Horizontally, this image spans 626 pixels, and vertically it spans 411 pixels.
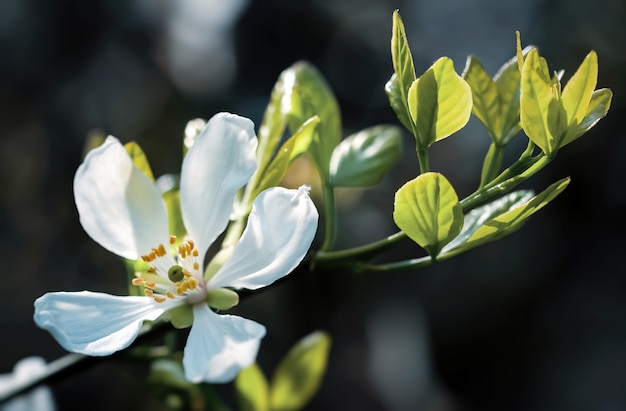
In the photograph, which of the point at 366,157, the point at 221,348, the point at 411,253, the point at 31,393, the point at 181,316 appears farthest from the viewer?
the point at 411,253

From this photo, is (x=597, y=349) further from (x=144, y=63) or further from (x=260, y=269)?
(x=260, y=269)

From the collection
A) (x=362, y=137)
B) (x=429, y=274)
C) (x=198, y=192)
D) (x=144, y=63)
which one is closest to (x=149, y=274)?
(x=198, y=192)

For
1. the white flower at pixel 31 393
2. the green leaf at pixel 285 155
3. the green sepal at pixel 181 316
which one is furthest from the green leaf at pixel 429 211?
the white flower at pixel 31 393

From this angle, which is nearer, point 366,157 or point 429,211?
point 429,211

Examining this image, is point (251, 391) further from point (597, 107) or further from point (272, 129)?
point (597, 107)

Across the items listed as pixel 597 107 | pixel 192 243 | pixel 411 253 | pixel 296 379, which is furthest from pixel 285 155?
pixel 411 253

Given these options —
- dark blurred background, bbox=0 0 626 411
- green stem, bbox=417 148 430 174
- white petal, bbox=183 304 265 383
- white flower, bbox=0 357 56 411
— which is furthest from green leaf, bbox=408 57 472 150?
dark blurred background, bbox=0 0 626 411

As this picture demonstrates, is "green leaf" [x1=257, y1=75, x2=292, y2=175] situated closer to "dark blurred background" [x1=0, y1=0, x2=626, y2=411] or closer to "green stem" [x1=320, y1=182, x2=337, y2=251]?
"green stem" [x1=320, y1=182, x2=337, y2=251]
